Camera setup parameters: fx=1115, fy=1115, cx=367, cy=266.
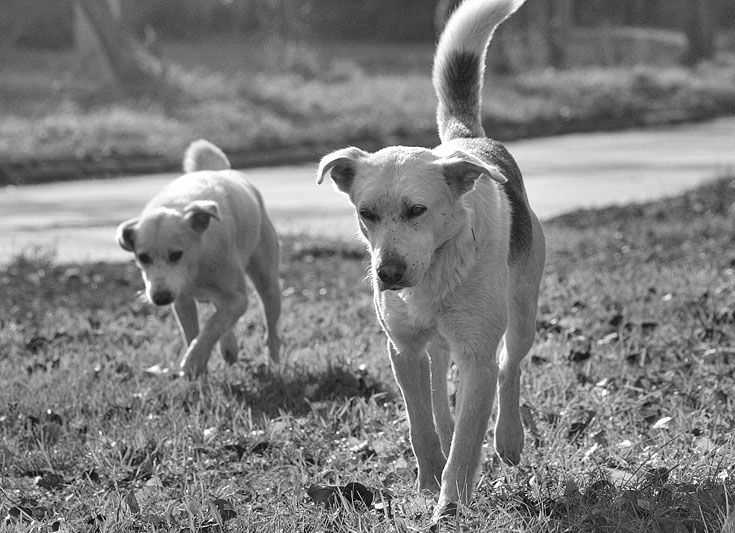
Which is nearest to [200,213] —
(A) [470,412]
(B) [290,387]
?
(B) [290,387]

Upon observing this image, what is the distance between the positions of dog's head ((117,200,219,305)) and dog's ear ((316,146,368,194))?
226cm

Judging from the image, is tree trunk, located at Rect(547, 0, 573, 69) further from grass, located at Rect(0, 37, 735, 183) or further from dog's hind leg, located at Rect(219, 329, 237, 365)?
dog's hind leg, located at Rect(219, 329, 237, 365)

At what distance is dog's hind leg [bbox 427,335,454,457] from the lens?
481cm

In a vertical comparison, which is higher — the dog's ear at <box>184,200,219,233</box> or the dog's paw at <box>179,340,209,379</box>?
the dog's ear at <box>184,200,219,233</box>

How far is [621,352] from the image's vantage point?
5.86 meters

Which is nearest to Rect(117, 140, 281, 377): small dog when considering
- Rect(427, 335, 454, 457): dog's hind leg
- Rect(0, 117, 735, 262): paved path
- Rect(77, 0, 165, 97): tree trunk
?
Rect(427, 335, 454, 457): dog's hind leg

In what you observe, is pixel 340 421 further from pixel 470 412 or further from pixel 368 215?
pixel 368 215

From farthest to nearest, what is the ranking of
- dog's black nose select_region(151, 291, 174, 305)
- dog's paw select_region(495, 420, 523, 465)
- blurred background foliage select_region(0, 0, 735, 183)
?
blurred background foliage select_region(0, 0, 735, 183) < dog's black nose select_region(151, 291, 174, 305) < dog's paw select_region(495, 420, 523, 465)

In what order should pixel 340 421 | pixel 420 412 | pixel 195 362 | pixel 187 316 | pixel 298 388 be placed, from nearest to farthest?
pixel 420 412, pixel 340 421, pixel 298 388, pixel 195 362, pixel 187 316

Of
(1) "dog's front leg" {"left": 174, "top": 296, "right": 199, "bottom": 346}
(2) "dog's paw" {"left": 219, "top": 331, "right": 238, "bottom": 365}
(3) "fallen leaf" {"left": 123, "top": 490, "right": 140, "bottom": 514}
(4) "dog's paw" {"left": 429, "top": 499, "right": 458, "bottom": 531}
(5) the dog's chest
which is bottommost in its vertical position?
(2) "dog's paw" {"left": 219, "top": 331, "right": 238, "bottom": 365}

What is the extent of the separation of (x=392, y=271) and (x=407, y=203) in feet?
0.88

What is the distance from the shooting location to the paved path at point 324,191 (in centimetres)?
1121

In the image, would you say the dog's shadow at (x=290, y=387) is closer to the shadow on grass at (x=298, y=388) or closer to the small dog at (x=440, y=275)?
the shadow on grass at (x=298, y=388)

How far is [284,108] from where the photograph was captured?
20.4m
